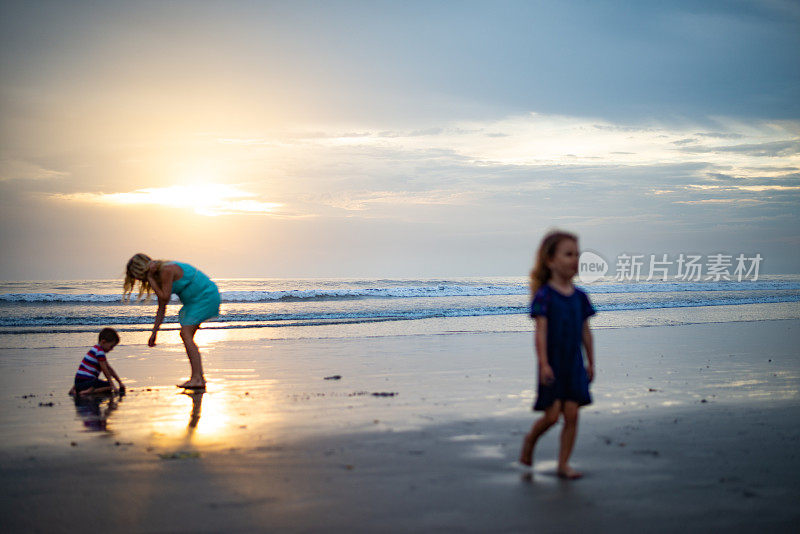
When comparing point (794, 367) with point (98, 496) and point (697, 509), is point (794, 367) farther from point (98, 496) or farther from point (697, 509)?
point (98, 496)

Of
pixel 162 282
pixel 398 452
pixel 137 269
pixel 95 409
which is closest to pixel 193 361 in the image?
pixel 162 282

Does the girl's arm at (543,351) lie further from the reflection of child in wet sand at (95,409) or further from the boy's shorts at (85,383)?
the boy's shorts at (85,383)

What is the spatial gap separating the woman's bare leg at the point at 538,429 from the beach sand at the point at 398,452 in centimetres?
9

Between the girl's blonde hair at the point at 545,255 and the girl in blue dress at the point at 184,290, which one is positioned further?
the girl in blue dress at the point at 184,290

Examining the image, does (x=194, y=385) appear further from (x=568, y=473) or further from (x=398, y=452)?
(x=568, y=473)

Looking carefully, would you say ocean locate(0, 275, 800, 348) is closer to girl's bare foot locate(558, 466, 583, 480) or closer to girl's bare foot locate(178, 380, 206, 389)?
girl's bare foot locate(178, 380, 206, 389)

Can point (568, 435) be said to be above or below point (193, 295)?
below

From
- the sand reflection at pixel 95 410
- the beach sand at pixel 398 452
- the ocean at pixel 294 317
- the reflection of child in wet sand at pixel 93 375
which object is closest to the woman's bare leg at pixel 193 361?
the beach sand at pixel 398 452

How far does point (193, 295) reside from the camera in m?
8.34

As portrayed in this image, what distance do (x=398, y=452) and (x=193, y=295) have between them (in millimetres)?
4574

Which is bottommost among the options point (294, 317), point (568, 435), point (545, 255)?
point (294, 317)

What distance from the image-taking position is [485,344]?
12227 millimetres

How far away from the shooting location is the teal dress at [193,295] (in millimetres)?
8242

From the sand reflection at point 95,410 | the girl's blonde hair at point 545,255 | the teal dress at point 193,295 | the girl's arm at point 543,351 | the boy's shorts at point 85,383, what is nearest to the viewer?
the girl's arm at point 543,351
